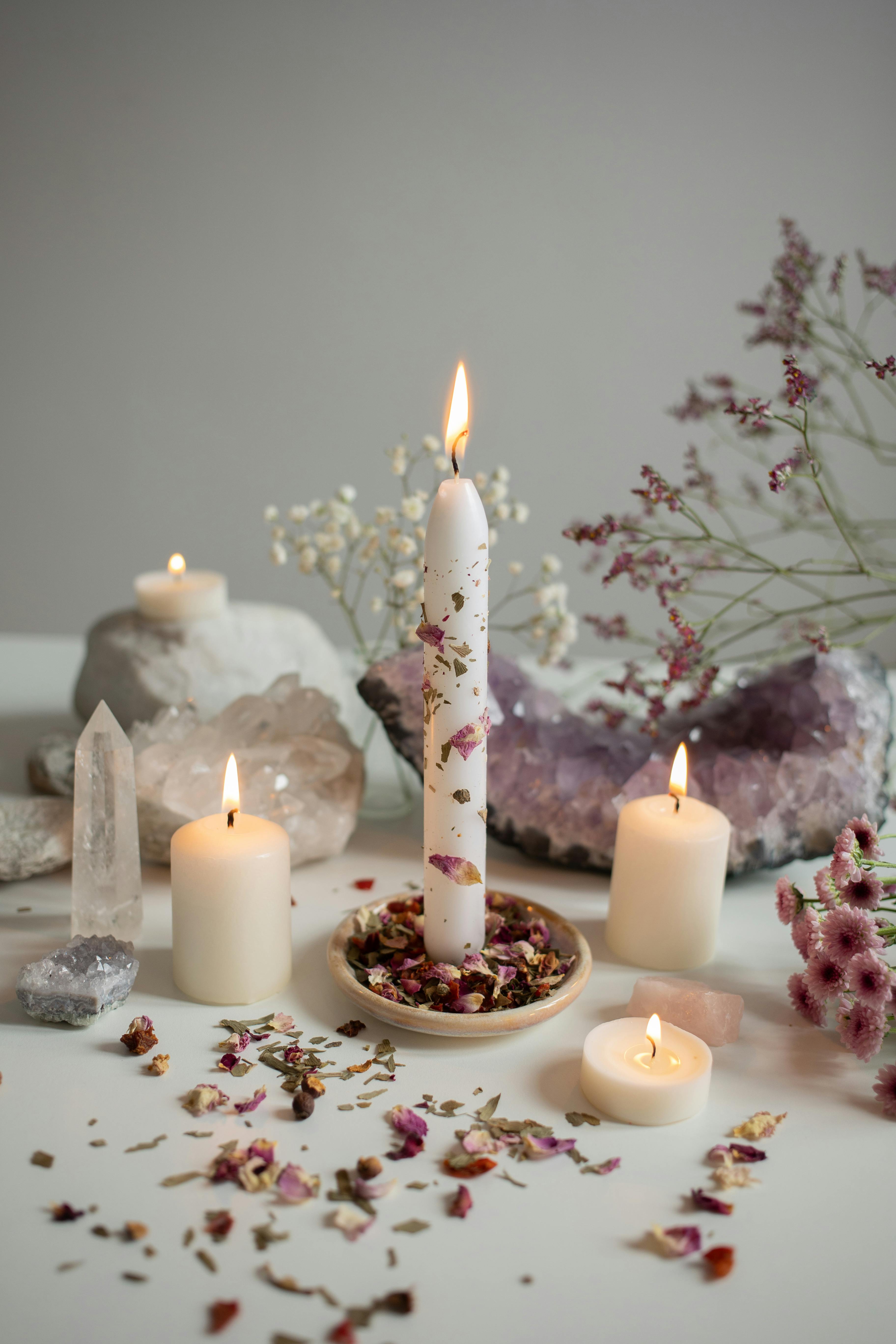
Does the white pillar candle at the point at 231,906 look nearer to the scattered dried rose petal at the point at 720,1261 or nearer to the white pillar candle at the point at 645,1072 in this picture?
the white pillar candle at the point at 645,1072

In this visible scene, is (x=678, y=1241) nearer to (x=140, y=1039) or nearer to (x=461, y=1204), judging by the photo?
(x=461, y=1204)

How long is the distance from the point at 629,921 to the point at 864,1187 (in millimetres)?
296

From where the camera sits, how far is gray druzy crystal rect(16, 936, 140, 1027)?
797 mm

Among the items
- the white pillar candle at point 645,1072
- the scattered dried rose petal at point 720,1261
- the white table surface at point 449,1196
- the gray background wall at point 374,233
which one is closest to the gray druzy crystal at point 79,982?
the white table surface at point 449,1196

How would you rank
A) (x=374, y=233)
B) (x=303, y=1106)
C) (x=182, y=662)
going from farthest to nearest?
(x=374, y=233) → (x=182, y=662) → (x=303, y=1106)

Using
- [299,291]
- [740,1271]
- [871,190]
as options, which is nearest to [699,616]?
[871,190]

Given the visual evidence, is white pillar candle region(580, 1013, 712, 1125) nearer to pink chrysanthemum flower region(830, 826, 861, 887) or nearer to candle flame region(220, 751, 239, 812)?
pink chrysanthemum flower region(830, 826, 861, 887)

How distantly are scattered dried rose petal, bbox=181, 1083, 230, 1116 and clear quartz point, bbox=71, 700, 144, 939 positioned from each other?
0.71ft

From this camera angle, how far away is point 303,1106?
0.71 meters

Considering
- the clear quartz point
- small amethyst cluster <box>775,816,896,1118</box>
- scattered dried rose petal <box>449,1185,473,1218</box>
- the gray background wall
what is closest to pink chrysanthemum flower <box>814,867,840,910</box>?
small amethyst cluster <box>775,816,896,1118</box>

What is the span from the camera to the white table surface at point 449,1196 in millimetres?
568

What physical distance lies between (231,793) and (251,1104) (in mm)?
232

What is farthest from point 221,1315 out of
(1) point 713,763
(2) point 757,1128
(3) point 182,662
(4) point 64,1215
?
(3) point 182,662

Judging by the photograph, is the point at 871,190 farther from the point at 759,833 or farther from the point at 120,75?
the point at 759,833
